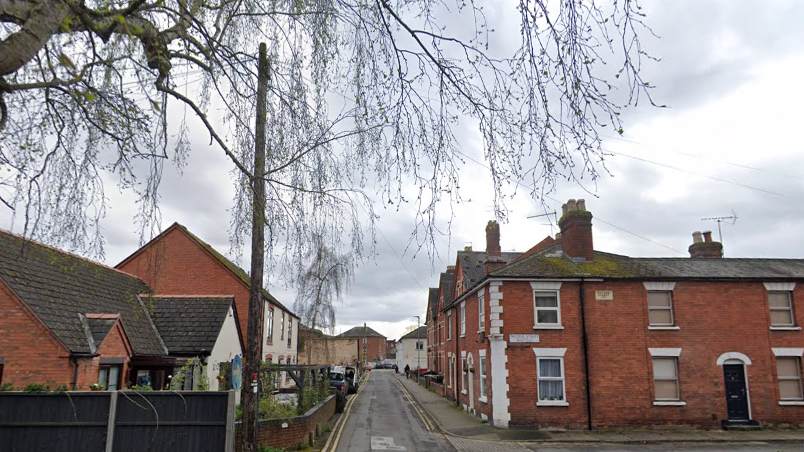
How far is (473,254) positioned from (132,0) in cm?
3689

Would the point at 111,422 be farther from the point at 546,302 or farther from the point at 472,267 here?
the point at 472,267

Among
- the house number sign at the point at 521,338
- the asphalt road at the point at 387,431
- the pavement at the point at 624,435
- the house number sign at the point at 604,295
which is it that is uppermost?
the house number sign at the point at 604,295

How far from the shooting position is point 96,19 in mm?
5625

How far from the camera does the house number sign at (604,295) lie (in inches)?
840

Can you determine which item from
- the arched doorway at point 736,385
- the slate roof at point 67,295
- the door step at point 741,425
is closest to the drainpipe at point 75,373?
the slate roof at point 67,295

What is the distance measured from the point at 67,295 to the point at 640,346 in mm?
20208

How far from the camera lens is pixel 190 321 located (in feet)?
67.2

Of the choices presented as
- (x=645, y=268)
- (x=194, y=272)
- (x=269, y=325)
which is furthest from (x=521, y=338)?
(x=194, y=272)

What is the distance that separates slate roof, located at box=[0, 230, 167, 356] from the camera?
1259 centimetres

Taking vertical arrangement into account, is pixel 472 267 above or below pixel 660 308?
above

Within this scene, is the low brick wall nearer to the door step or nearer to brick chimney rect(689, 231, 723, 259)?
the door step

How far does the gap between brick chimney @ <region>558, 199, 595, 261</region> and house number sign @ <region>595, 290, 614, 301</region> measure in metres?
2.04

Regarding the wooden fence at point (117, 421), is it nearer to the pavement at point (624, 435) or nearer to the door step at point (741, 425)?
the pavement at point (624, 435)

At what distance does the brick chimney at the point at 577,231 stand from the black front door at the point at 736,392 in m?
6.92
